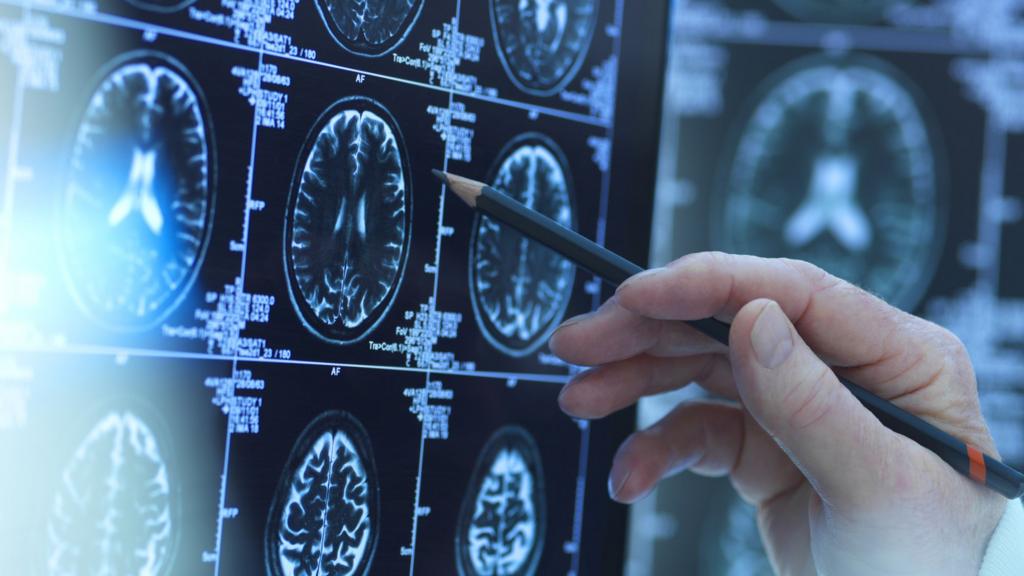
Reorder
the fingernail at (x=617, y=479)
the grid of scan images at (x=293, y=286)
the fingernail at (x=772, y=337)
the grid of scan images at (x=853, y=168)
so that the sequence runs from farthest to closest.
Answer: the grid of scan images at (x=853, y=168), the fingernail at (x=617, y=479), the fingernail at (x=772, y=337), the grid of scan images at (x=293, y=286)

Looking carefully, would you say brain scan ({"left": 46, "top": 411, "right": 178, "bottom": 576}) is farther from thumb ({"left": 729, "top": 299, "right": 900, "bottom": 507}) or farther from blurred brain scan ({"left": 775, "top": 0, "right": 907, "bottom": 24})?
blurred brain scan ({"left": 775, "top": 0, "right": 907, "bottom": 24})

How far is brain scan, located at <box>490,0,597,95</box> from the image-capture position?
1.97ft

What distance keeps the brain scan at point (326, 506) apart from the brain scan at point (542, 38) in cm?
23

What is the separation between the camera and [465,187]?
1.80 ft

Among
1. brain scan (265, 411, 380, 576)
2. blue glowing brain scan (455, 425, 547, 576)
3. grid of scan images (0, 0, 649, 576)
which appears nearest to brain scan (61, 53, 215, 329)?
grid of scan images (0, 0, 649, 576)

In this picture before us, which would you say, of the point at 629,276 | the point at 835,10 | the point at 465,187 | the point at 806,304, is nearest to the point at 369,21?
the point at 465,187

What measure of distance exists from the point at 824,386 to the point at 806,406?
0.05 ft

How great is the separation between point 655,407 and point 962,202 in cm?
41

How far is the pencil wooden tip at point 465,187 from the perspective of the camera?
0.55m

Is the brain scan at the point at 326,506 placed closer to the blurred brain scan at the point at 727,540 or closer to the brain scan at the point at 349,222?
the brain scan at the point at 349,222

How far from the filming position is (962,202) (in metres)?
1.16

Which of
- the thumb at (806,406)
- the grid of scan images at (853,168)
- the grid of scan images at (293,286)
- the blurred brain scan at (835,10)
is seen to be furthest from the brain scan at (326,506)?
the blurred brain scan at (835,10)

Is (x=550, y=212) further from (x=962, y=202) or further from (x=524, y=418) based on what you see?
(x=962, y=202)

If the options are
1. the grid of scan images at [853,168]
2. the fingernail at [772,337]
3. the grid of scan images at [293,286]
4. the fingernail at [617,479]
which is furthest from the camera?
the grid of scan images at [853,168]
